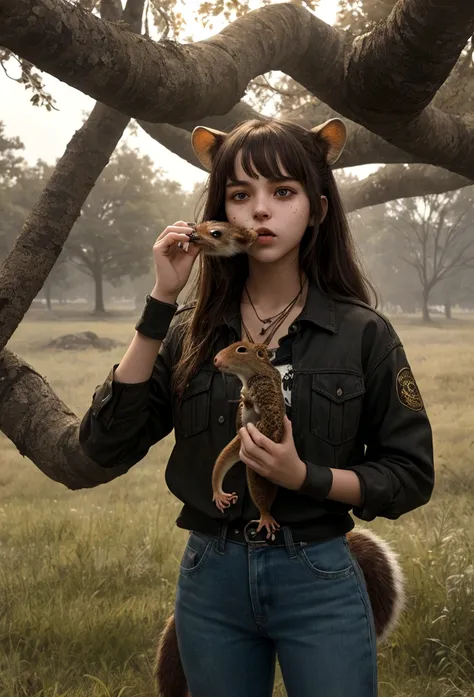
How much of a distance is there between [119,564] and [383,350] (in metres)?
3.06

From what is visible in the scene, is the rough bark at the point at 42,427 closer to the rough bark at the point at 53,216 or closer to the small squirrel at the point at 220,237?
the rough bark at the point at 53,216

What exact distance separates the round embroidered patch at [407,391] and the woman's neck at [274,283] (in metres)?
A: 0.32

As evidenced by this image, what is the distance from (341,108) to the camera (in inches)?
115

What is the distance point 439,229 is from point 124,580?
367 inches

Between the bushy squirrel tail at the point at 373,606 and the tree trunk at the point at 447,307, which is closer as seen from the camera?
the bushy squirrel tail at the point at 373,606

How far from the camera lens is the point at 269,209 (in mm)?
1643

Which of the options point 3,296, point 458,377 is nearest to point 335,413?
point 3,296

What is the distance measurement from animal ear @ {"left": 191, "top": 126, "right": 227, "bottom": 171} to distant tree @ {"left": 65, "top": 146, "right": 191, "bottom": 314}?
18.0 ft

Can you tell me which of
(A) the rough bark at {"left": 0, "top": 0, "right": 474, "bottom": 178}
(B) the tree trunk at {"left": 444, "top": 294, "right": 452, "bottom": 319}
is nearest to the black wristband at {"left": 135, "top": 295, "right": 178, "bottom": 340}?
(A) the rough bark at {"left": 0, "top": 0, "right": 474, "bottom": 178}

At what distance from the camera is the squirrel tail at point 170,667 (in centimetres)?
230

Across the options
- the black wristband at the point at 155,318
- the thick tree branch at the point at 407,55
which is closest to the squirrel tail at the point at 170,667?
the black wristband at the point at 155,318

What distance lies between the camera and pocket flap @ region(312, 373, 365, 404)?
1.71 m

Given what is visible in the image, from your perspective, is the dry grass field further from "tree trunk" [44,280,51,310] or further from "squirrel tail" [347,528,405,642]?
"tree trunk" [44,280,51,310]

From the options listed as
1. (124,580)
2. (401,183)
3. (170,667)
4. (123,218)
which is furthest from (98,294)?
(170,667)
